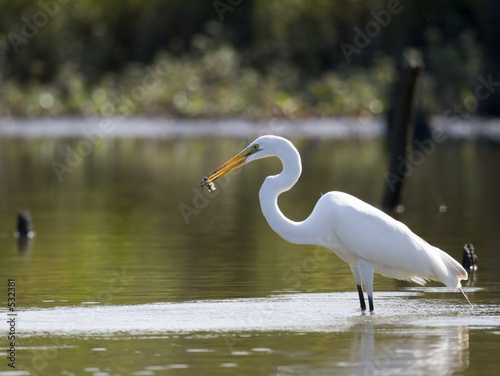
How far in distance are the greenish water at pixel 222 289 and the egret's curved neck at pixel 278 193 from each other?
2.21 feet

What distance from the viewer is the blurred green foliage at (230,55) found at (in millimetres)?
47719

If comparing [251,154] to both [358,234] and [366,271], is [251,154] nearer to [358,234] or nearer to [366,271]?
[358,234]

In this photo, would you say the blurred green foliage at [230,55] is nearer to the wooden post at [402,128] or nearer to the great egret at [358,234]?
the wooden post at [402,128]

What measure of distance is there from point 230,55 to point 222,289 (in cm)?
3775

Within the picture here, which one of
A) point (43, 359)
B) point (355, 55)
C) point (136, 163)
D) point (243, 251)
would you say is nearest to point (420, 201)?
point (243, 251)

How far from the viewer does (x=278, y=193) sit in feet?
36.6

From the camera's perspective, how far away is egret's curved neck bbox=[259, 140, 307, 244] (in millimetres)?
11148

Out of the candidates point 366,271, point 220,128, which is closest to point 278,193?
point 366,271

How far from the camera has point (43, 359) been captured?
916 cm

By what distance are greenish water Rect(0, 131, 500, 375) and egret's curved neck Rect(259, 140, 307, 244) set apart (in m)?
0.67

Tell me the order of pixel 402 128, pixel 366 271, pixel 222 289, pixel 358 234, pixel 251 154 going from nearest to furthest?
1. pixel 358 234
2. pixel 366 271
3. pixel 251 154
4. pixel 222 289
5. pixel 402 128

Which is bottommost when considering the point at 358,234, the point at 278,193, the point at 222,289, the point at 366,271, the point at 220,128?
the point at 222,289

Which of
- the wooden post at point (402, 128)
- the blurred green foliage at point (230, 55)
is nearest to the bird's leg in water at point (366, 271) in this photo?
the wooden post at point (402, 128)

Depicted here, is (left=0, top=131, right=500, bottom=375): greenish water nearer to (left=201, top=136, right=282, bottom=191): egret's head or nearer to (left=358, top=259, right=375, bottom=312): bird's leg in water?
(left=358, top=259, right=375, bottom=312): bird's leg in water
